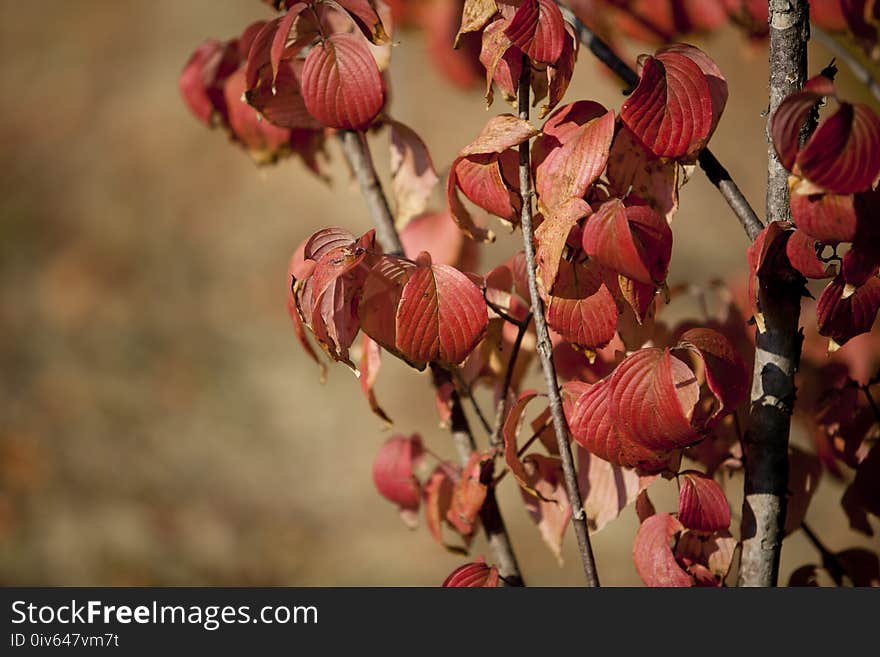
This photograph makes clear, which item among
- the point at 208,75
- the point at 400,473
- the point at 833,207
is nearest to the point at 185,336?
the point at 208,75

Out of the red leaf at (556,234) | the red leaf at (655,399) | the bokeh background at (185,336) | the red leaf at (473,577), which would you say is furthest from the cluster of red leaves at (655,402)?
the bokeh background at (185,336)

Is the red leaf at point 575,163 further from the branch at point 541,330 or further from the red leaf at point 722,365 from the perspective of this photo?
the red leaf at point 722,365

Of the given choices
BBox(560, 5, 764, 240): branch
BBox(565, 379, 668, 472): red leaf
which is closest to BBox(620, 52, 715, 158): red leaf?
BBox(560, 5, 764, 240): branch

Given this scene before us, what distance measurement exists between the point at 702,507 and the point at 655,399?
14 centimetres

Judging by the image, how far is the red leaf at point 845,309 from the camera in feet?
2.41

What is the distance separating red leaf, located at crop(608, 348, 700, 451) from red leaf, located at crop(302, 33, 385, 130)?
0.34m

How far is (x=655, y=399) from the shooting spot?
2.31 feet

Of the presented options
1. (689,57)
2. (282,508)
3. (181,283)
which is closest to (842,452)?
(689,57)

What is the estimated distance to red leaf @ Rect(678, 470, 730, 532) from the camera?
779 millimetres

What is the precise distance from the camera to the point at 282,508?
2775 mm

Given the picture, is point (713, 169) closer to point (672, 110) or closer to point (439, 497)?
point (672, 110)

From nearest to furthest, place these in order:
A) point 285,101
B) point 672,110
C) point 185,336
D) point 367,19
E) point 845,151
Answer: point 845,151, point 672,110, point 367,19, point 285,101, point 185,336

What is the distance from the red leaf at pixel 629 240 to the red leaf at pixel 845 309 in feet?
0.50
